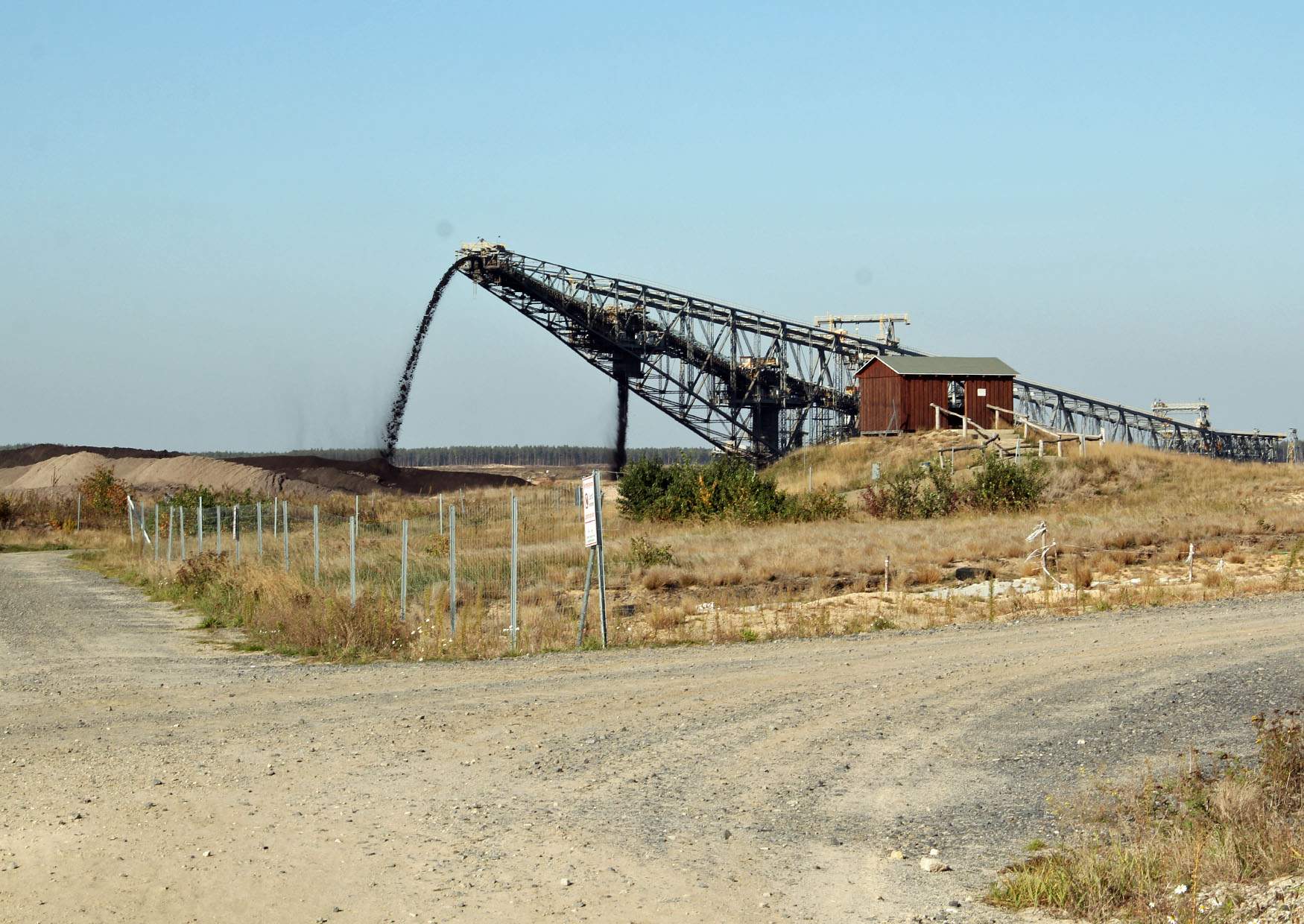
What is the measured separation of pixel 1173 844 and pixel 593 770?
14.5 ft

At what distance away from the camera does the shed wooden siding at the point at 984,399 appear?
58.8m

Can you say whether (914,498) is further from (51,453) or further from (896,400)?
(51,453)

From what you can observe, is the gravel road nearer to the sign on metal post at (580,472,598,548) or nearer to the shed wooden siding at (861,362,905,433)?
the sign on metal post at (580,472,598,548)

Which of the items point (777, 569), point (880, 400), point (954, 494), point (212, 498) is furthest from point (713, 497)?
point (212, 498)

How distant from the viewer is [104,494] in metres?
66.8

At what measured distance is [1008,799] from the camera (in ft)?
30.6

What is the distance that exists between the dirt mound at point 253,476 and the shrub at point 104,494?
245 inches

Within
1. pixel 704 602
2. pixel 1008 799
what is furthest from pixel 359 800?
pixel 704 602

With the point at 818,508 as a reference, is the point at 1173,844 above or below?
below

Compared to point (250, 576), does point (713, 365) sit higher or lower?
higher

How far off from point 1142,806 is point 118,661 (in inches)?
560

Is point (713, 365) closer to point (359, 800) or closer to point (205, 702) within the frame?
point (205, 702)

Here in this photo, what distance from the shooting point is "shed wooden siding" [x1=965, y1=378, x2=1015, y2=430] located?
58844mm

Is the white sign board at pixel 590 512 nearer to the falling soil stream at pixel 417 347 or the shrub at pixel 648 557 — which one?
the shrub at pixel 648 557
